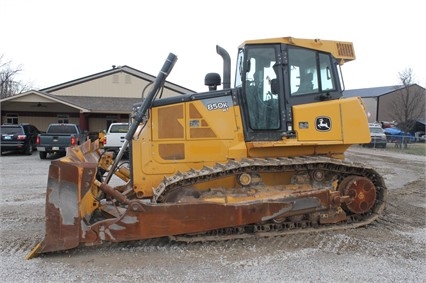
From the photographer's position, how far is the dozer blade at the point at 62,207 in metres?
4.61

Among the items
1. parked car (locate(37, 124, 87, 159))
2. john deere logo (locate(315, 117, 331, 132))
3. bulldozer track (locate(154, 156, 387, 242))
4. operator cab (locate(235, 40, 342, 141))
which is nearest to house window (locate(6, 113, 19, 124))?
parked car (locate(37, 124, 87, 159))

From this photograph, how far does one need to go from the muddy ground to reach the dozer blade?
8.0 inches

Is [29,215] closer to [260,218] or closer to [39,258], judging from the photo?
[39,258]

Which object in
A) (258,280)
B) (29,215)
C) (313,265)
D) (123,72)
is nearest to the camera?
(258,280)

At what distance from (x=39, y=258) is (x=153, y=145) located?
212cm

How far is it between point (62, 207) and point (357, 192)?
13.7ft

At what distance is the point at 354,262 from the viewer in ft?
15.0

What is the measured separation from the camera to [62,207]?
463 cm

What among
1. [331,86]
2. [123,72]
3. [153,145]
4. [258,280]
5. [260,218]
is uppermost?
[123,72]

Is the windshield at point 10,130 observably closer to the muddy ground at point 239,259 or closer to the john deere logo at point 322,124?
the muddy ground at point 239,259

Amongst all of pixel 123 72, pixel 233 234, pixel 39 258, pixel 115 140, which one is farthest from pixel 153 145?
pixel 123 72

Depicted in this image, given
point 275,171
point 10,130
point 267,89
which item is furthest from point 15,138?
point 275,171

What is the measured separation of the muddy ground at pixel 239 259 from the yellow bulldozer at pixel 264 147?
11.5 inches

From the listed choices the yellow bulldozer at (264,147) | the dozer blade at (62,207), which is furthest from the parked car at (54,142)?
the dozer blade at (62,207)
